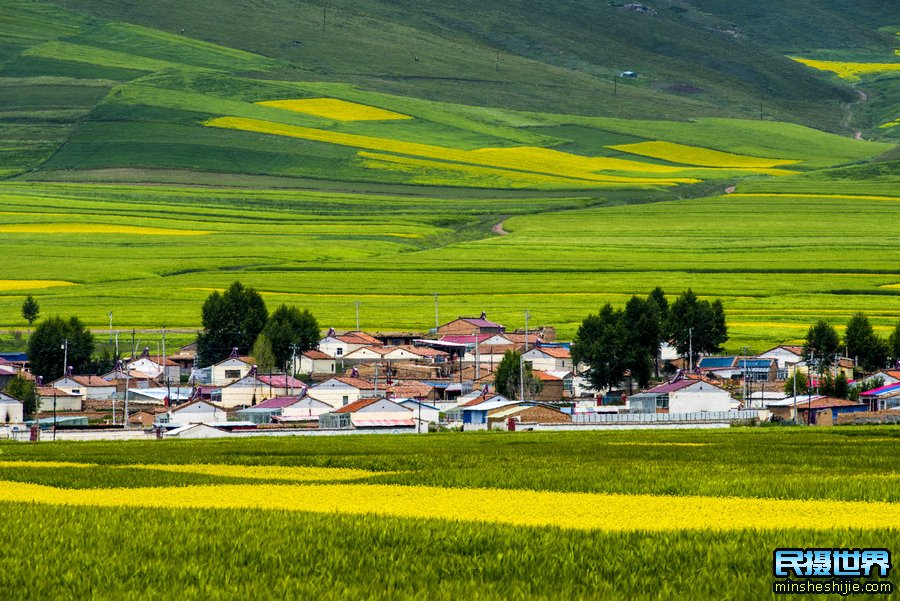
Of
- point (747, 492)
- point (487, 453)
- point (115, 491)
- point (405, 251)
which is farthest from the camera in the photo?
point (405, 251)

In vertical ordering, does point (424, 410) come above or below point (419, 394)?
above

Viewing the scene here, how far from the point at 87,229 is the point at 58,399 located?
7685 centimetres

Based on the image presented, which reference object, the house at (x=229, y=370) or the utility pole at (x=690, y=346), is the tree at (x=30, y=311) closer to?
the house at (x=229, y=370)

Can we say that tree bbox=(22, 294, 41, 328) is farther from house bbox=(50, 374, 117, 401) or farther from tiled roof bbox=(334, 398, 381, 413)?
tiled roof bbox=(334, 398, 381, 413)

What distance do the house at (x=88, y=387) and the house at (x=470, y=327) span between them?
1129 inches

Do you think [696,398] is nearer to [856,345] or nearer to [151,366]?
[856,345]

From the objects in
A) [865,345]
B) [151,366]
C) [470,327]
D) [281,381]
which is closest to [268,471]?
[281,381]

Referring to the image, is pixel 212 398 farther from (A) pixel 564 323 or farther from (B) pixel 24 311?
(A) pixel 564 323

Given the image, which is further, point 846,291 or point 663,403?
point 846,291

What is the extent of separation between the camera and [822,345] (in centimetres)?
10062

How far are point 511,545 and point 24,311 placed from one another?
336 feet

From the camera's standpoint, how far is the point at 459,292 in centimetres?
13550

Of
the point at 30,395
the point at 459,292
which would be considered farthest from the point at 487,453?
the point at 459,292

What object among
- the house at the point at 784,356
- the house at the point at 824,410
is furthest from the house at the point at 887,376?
the house at the point at 824,410
